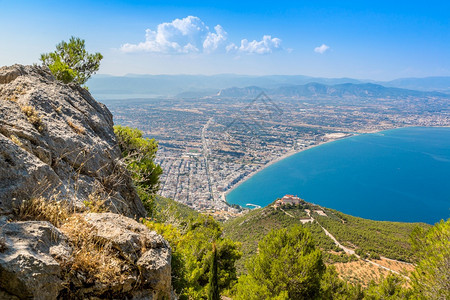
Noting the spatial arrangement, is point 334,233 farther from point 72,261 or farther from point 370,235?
point 72,261

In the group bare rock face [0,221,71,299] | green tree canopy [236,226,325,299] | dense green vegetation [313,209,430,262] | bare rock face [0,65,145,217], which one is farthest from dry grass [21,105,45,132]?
dense green vegetation [313,209,430,262]

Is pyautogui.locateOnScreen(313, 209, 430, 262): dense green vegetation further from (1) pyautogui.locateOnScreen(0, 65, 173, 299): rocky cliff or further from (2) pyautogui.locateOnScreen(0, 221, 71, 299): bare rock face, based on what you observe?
(2) pyautogui.locateOnScreen(0, 221, 71, 299): bare rock face

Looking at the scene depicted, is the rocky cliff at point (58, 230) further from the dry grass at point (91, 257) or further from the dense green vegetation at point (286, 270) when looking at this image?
the dense green vegetation at point (286, 270)

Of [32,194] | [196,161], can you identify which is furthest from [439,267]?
[196,161]

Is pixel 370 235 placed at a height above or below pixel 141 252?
below

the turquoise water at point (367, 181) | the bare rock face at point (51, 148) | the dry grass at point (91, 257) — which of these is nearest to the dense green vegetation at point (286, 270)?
the bare rock face at point (51, 148)

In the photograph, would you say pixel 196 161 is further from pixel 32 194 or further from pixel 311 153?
pixel 32 194

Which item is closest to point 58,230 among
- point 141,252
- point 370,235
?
point 141,252
